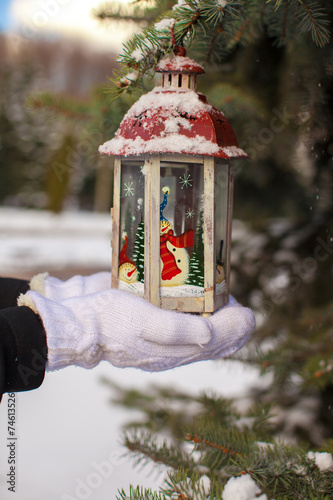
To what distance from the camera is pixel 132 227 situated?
111cm

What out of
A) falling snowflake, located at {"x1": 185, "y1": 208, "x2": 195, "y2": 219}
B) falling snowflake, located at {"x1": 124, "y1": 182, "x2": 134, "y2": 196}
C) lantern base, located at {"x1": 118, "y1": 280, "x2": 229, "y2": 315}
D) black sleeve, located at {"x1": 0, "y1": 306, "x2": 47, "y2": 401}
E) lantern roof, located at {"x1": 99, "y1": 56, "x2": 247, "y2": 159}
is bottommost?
black sleeve, located at {"x1": 0, "y1": 306, "x2": 47, "y2": 401}

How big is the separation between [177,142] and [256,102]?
81 centimetres

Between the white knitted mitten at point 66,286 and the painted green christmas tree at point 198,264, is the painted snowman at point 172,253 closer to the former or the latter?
the painted green christmas tree at point 198,264

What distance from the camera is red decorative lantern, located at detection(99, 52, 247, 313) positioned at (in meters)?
1.00

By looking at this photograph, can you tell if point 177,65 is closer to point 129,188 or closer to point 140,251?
point 129,188

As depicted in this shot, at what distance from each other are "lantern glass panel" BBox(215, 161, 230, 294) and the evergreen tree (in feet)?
0.59

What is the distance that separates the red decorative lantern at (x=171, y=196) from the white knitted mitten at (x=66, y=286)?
0.26ft

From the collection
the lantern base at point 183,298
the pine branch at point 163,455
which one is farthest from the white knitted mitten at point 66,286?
the pine branch at point 163,455

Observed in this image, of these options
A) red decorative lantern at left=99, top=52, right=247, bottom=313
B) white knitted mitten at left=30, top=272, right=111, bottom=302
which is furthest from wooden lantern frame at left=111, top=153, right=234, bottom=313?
white knitted mitten at left=30, top=272, right=111, bottom=302

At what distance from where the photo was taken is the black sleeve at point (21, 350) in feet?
2.81

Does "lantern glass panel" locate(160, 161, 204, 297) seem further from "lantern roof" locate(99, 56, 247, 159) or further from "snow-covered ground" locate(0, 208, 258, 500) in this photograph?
"snow-covered ground" locate(0, 208, 258, 500)

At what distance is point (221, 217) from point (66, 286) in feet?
1.38

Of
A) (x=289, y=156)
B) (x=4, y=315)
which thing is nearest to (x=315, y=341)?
(x=289, y=156)

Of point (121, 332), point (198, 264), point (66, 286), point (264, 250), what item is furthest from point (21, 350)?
point (264, 250)
